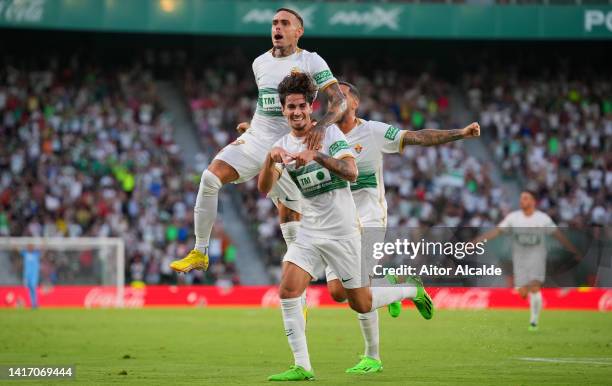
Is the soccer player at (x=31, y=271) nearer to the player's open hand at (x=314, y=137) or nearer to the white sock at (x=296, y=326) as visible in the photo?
the white sock at (x=296, y=326)

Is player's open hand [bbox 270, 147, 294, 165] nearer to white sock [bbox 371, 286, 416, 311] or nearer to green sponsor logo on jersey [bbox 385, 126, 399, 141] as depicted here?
white sock [bbox 371, 286, 416, 311]

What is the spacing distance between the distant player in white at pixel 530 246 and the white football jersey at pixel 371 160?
13.8 ft

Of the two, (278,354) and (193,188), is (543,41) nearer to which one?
(193,188)

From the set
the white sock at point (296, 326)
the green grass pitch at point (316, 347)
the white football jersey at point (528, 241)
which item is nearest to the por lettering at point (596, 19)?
the green grass pitch at point (316, 347)

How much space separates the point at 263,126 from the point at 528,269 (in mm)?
8828

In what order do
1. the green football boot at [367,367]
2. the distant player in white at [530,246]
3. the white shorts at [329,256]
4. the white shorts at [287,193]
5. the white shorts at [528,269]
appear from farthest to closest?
1. the white shorts at [528,269]
2. the distant player in white at [530,246]
3. the white shorts at [287,193]
4. the green football boot at [367,367]
5. the white shorts at [329,256]

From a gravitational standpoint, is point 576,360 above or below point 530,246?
below

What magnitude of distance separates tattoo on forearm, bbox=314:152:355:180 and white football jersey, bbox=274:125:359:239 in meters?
0.28

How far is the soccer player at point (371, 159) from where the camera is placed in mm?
12117

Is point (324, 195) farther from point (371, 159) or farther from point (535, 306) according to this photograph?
point (535, 306)

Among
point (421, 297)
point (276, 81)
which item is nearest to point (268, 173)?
point (276, 81)

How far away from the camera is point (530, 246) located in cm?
1889

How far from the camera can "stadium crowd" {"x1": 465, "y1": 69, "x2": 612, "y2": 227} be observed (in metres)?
35.7

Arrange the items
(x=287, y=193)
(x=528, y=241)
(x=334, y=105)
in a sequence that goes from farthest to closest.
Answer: (x=528, y=241)
(x=287, y=193)
(x=334, y=105)
